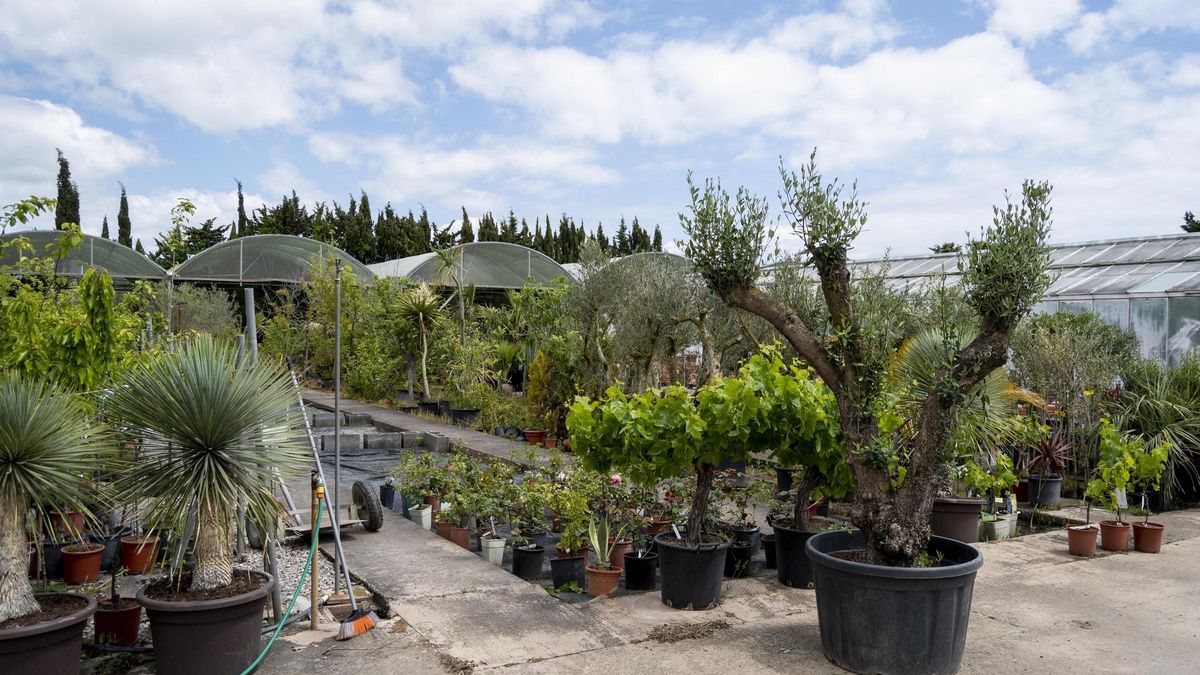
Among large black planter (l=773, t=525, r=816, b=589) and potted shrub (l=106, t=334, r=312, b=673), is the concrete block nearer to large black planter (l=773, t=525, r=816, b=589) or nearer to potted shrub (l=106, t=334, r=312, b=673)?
large black planter (l=773, t=525, r=816, b=589)

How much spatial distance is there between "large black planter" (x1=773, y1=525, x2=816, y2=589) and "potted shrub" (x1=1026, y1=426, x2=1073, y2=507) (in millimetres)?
4046

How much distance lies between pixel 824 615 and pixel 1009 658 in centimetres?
103

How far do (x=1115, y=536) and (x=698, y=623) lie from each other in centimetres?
422

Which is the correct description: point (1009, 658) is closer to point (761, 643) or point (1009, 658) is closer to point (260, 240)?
point (761, 643)

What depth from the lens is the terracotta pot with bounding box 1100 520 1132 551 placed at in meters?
7.02

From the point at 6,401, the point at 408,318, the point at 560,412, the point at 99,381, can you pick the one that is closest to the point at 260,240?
the point at 408,318

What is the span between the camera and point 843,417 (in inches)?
181

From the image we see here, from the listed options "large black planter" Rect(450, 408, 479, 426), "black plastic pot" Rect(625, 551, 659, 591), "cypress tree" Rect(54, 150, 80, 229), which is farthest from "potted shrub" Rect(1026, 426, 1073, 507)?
"cypress tree" Rect(54, 150, 80, 229)

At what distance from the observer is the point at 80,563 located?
5.27 metres

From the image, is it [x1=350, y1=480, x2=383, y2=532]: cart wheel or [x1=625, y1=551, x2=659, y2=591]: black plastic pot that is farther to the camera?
[x1=350, y1=480, x2=383, y2=532]: cart wheel

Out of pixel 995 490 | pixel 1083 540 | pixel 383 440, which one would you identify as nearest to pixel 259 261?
pixel 383 440

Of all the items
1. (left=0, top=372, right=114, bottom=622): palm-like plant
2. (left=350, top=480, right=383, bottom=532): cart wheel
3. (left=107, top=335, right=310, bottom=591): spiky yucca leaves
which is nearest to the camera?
(left=0, top=372, right=114, bottom=622): palm-like plant

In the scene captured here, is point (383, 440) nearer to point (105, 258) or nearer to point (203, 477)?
point (203, 477)

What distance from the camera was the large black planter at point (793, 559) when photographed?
5.73 metres
